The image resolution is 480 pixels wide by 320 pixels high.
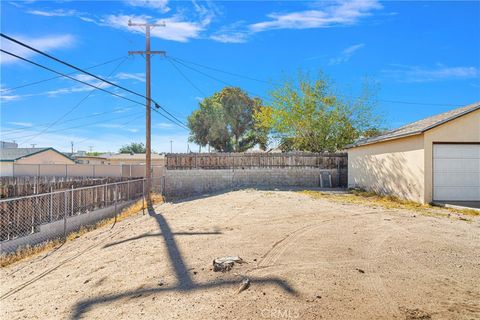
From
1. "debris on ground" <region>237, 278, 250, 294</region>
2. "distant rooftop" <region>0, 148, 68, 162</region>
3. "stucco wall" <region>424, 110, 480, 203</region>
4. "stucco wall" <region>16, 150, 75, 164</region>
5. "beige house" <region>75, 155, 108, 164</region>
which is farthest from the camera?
"beige house" <region>75, 155, 108, 164</region>

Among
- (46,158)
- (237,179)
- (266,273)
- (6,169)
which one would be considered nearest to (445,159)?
(266,273)

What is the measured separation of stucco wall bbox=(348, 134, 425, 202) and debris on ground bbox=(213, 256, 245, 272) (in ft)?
29.9

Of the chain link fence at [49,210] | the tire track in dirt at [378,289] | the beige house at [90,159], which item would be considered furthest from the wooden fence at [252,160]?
the beige house at [90,159]

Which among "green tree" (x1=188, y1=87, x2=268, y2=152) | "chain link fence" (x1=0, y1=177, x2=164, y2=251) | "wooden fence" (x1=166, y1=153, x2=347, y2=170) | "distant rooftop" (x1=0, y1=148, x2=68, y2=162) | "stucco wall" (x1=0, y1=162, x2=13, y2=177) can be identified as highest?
"green tree" (x1=188, y1=87, x2=268, y2=152)

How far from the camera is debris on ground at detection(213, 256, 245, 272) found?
4820 millimetres

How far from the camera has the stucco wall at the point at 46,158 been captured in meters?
31.5

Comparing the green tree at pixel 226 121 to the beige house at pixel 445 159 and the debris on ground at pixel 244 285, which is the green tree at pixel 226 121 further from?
the debris on ground at pixel 244 285

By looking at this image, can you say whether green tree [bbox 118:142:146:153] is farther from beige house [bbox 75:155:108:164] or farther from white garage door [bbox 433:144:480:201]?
white garage door [bbox 433:144:480:201]

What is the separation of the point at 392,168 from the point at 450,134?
2687mm

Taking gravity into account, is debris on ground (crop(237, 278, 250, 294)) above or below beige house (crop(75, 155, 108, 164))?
below

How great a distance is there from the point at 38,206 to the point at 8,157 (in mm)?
26313

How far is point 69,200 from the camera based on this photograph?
11.9 metres

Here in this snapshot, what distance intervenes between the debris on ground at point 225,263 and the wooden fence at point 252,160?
13.6m

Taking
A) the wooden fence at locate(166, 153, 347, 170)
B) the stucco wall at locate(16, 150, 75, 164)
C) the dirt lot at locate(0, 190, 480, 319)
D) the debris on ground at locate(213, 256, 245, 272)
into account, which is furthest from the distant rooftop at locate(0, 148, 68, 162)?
the debris on ground at locate(213, 256, 245, 272)
